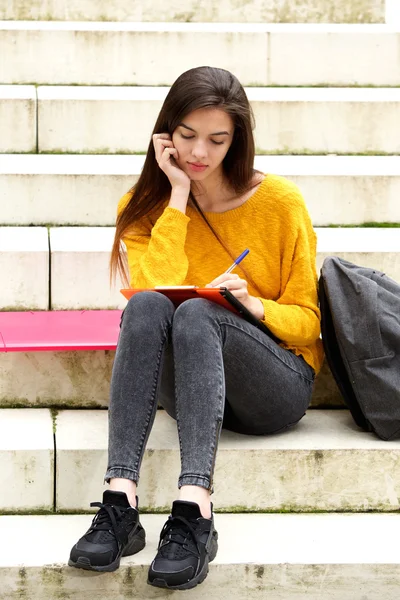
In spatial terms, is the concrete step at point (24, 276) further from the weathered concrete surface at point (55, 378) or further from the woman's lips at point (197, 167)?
the woman's lips at point (197, 167)

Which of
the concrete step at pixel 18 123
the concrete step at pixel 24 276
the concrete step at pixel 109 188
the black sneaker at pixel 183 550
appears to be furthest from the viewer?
the concrete step at pixel 18 123

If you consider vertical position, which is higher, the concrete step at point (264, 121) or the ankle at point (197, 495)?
the concrete step at point (264, 121)

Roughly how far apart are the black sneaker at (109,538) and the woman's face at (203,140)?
0.93 meters

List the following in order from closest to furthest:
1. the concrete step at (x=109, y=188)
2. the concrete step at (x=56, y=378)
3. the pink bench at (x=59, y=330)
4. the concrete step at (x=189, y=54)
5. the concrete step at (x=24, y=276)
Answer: the pink bench at (x=59, y=330), the concrete step at (x=56, y=378), the concrete step at (x=24, y=276), the concrete step at (x=109, y=188), the concrete step at (x=189, y=54)

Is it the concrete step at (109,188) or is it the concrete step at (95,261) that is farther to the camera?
the concrete step at (109,188)

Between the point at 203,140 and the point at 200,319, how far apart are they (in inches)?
21.4

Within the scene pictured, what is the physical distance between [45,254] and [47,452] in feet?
2.80

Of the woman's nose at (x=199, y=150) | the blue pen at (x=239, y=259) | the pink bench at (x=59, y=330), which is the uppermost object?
the woman's nose at (x=199, y=150)

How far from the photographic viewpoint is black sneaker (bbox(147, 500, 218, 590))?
91.5 inches

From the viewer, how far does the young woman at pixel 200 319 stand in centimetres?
244

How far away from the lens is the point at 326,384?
3.20 metres

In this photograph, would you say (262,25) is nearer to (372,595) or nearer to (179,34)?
(179,34)

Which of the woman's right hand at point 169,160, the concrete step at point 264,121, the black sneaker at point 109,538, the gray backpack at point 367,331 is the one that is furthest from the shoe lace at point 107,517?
the concrete step at point 264,121

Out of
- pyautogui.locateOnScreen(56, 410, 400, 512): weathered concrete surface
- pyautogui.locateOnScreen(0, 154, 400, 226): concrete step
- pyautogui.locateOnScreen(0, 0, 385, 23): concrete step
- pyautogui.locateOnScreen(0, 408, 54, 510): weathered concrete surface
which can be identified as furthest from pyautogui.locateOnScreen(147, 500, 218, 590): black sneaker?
pyautogui.locateOnScreen(0, 0, 385, 23): concrete step
